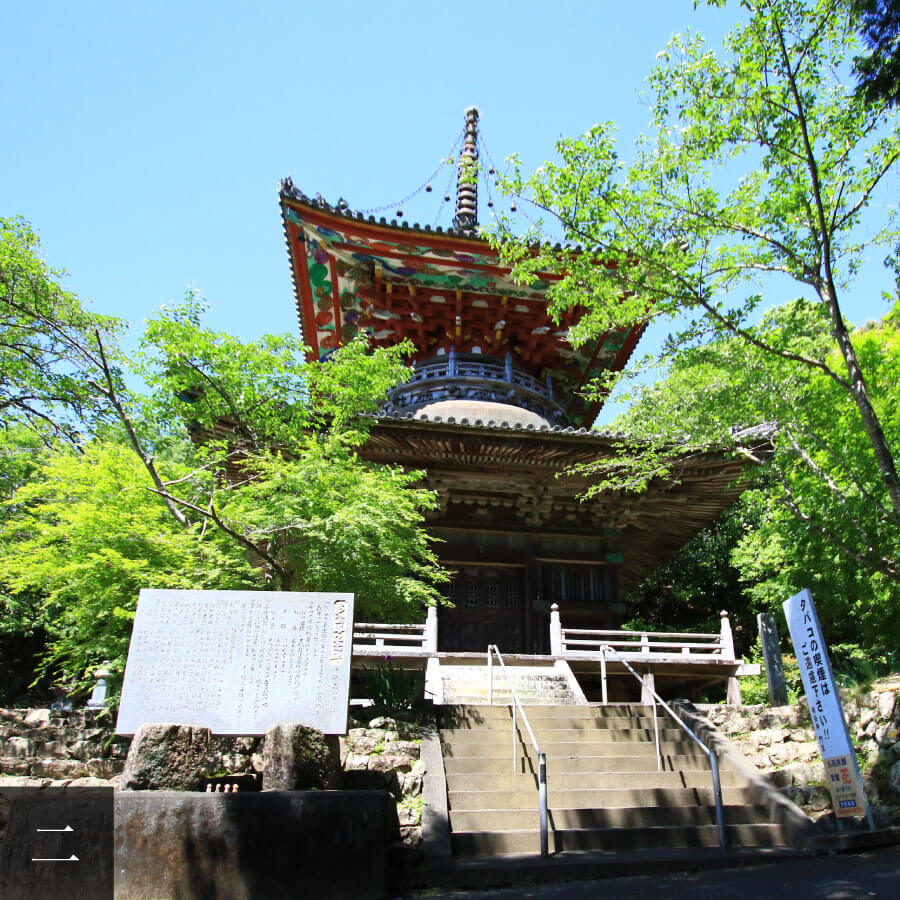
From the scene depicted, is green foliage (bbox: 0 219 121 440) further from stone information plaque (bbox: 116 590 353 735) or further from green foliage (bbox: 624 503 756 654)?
green foliage (bbox: 624 503 756 654)

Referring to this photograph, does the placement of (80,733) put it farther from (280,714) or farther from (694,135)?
(694,135)

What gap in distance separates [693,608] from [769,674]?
12373 millimetres

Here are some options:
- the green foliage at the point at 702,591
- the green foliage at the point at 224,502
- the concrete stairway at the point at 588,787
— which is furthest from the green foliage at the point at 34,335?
the green foliage at the point at 702,591

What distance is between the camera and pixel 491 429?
1138 cm

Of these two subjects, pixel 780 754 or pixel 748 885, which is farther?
pixel 780 754

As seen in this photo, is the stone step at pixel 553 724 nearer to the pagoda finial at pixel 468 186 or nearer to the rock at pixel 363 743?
the rock at pixel 363 743

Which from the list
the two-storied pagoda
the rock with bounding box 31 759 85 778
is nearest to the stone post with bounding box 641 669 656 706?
the two-storied pagoda

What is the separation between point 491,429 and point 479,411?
120 inches

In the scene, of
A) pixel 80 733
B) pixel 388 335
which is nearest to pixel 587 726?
pixel 80 733

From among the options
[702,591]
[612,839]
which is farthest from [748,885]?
[702,591]

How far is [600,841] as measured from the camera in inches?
247

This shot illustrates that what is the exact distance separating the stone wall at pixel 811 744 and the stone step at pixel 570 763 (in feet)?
3.38

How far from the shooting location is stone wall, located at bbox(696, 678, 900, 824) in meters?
7.43

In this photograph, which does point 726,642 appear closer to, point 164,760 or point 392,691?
point 392,691
